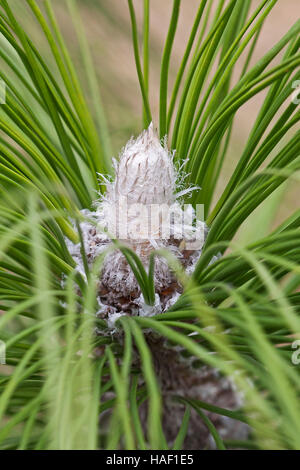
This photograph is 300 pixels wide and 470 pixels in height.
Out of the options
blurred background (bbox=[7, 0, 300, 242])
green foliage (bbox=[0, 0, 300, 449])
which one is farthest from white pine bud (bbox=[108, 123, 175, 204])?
blurred background (bbox=[7, 0, 300, 242])

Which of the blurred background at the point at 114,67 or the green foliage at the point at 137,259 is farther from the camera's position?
the blurred background at the point at 114,67

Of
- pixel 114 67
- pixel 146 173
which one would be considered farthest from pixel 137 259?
pixel 114 67

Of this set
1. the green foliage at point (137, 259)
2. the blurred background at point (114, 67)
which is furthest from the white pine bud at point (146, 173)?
the blurred background at point (114, 67)

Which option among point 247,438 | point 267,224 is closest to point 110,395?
point 247,438

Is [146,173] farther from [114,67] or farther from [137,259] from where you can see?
[114,67]

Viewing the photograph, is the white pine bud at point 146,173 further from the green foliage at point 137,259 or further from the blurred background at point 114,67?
the blurred background at point 114,67

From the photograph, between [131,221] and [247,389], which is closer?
[247,389]

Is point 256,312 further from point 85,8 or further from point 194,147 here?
point 85,8

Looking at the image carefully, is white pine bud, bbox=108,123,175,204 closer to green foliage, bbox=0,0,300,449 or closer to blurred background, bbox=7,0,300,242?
green foliage, bbox=0,0,300,449

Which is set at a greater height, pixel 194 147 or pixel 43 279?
pixel 194 147

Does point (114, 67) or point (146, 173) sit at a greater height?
point (114, 67)

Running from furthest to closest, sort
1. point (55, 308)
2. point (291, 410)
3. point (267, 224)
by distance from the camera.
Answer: point (267, 224) < point (55, 308) < point (291, 410)
